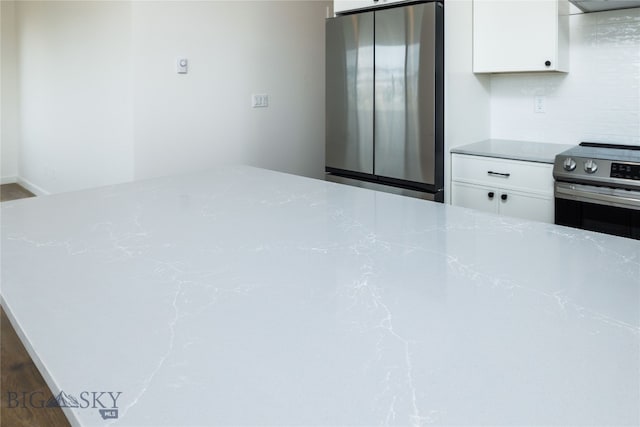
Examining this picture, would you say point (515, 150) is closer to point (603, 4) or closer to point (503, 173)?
point (503, 173)

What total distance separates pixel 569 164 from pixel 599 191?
0.19 meters

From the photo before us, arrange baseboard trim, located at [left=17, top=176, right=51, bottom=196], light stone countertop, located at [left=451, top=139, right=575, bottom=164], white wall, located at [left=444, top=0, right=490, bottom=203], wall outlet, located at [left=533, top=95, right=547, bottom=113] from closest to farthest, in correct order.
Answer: light stone countertop, located at [left=451, top=139, right=575, bottom=164]
white wall, located at [left=444, top=0, right=490, bottom=203]
wall outlet, located at [left=533, top=95, right=547, bottom=113]
baseboard trim, located at [left=17, top=176, right=51, bottom=196]

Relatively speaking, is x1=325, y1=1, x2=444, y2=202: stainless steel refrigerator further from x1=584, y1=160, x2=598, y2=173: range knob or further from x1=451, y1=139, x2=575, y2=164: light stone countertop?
x1=584, y1=160, x2=598, y2=173: range knob

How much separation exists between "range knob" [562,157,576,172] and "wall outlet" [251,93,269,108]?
86.4 inches

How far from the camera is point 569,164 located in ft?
8.41

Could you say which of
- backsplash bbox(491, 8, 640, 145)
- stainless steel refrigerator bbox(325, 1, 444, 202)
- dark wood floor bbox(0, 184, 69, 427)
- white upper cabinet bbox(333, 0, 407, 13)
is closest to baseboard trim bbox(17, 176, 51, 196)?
dark wood floor bbox(0, 184, 69, 427)

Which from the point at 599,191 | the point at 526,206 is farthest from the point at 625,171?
the point at 526,206

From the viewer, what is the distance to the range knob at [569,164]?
8.38ft

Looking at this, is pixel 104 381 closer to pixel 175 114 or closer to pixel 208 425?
pixel 208 425

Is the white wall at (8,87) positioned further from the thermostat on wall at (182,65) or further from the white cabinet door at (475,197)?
the white cabinet door at (475,197)

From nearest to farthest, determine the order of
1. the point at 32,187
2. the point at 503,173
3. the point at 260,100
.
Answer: the point at 503,173
the point at 260,100
the point at 32,187

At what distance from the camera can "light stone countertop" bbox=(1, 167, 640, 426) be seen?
63 centimetres

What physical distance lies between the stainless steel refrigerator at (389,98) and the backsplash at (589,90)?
0.79 metres

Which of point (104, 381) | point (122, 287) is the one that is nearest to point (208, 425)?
point (104, 381)
